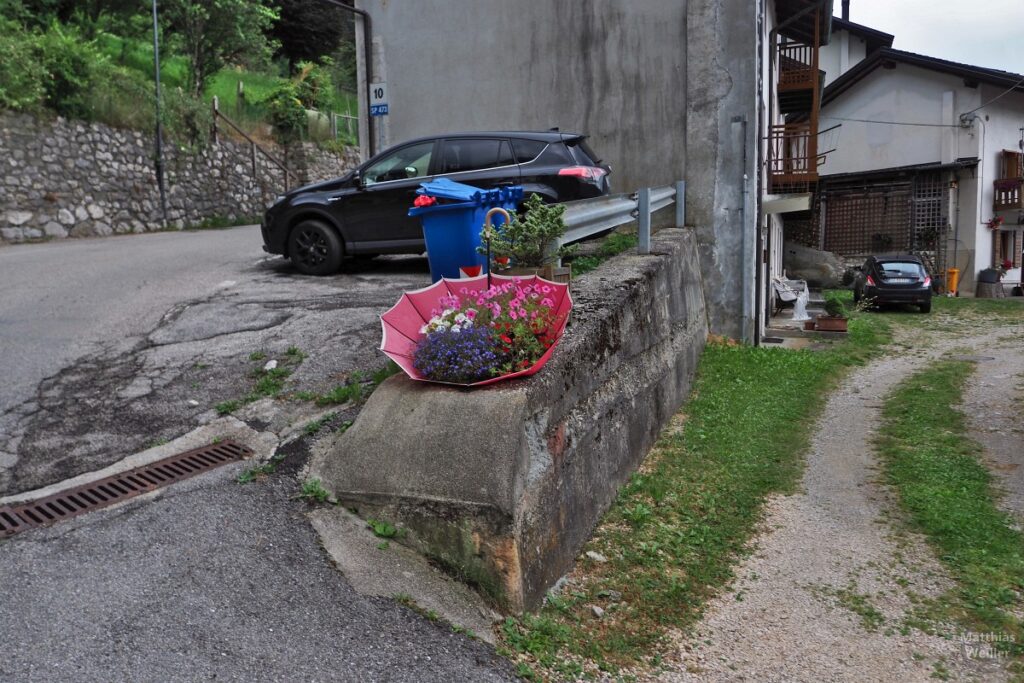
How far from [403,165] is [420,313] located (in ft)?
17.6

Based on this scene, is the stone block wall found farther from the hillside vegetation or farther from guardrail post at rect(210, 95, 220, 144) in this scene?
the hillside vegetation

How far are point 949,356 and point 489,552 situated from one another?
38.2ft

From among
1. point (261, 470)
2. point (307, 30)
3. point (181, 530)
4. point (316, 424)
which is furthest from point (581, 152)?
point (307, 30)

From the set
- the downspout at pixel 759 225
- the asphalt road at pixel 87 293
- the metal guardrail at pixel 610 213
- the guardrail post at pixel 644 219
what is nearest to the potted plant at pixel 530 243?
the metal guardrail at pixel 610 213

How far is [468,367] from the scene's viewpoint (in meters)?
4.22

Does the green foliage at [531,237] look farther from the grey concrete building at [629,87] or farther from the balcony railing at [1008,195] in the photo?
the balcony railing at [1008,195]

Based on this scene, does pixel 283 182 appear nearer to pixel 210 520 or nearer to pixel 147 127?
pixel 147 127

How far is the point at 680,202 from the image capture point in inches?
425

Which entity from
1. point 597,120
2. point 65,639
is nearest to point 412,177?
point 597,120

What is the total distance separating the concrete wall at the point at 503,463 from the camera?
12.2ft

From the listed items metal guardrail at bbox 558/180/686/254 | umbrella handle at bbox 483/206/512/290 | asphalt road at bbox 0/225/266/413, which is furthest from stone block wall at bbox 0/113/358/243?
umbrella handle at bbox 483/206/512/290

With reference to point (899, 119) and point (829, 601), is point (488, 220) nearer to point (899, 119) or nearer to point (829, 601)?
point (829, 601)

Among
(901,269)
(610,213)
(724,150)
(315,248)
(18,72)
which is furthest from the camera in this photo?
(901,269)

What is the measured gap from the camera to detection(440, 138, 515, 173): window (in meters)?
9.43
